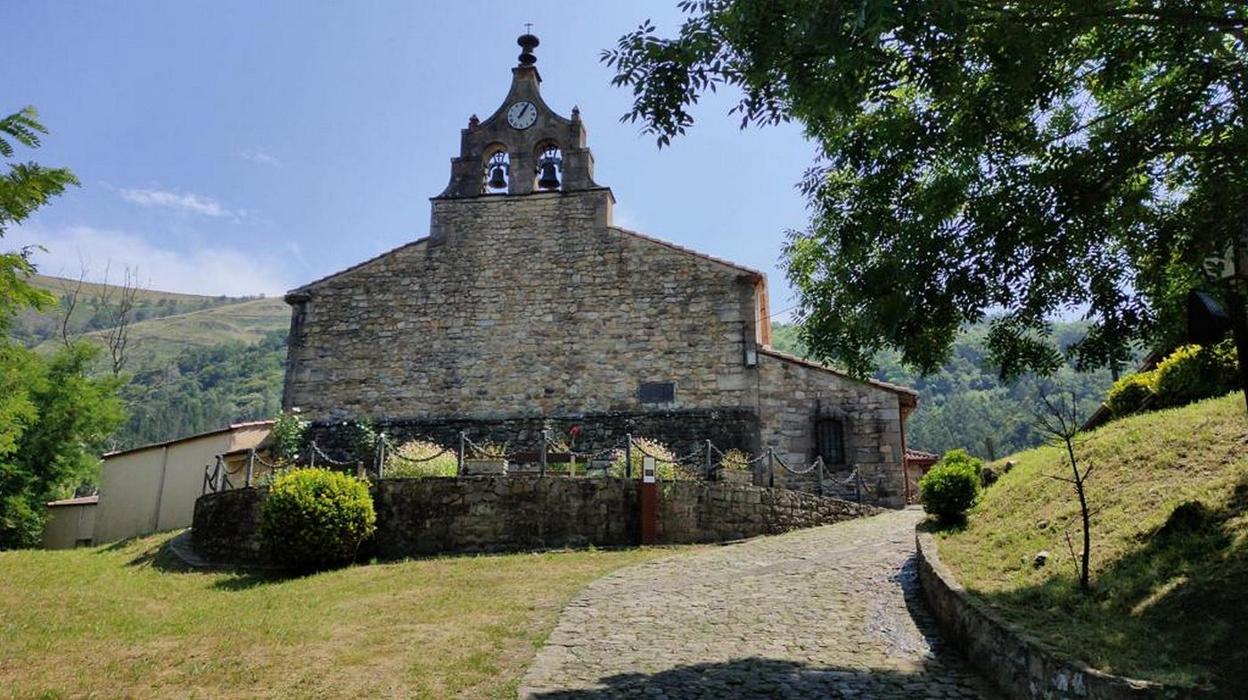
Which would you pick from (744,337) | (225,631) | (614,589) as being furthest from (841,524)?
(225,631)

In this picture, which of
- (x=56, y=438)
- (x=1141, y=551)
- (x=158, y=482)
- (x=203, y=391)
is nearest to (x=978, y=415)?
(x=158, y=482)

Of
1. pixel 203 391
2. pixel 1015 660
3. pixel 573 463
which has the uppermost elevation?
pixel 203 391

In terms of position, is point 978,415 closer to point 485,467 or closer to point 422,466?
point 485,467

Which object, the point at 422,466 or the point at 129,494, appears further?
the point at 129,494

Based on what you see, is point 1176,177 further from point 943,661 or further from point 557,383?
point 557,383

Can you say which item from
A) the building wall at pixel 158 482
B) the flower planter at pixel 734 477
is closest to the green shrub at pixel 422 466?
the flower planter at pixel 734 477

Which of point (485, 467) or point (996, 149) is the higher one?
point (996, 149)

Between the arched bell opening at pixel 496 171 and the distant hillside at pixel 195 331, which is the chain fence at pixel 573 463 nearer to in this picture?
the arched bell opening at pixel 496 171

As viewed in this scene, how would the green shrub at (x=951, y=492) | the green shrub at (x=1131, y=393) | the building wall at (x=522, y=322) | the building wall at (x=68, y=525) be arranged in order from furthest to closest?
1. the building wall at (x=68, y=525)
2. the building wall at (x=522, y=322)
3. the green shrub at (x=1131, y=393)
4. the green shrub at (x=951, y=492)

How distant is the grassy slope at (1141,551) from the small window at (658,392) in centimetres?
829

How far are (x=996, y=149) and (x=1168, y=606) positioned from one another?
3.94m

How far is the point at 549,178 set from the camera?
2023 centimetres

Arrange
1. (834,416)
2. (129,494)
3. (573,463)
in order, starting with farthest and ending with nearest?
(129,494) → (834,416) → (573,463)

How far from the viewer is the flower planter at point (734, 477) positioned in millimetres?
15736
